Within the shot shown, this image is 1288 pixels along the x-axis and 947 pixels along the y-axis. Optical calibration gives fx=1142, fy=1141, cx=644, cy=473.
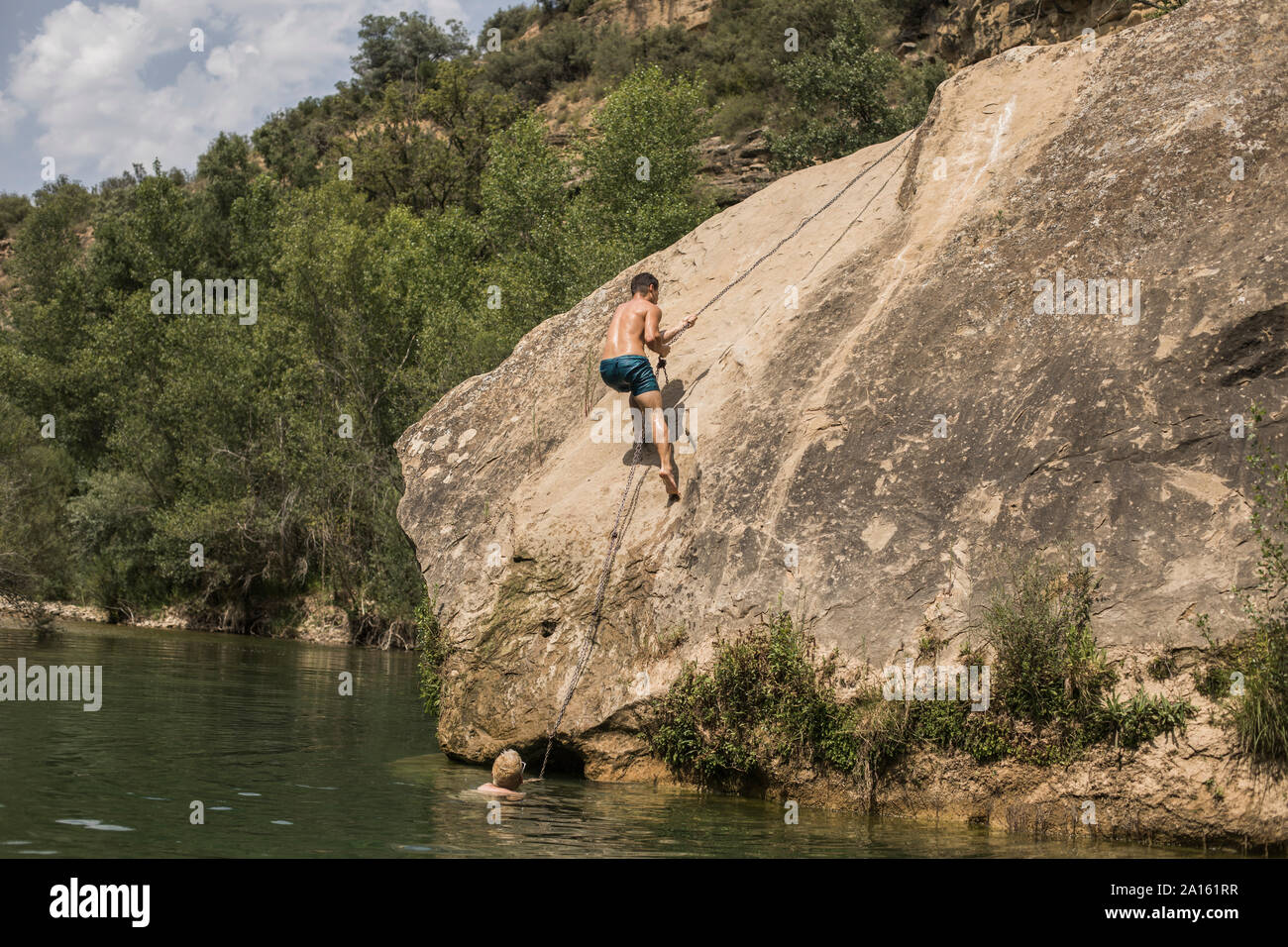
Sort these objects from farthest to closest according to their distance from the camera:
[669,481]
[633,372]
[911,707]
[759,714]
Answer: [633,372] < [669,481] < [759,714] < [911,707]

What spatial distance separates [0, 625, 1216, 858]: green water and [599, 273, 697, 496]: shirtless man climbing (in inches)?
147

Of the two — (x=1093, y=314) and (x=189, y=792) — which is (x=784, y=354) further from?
(x=189, y=792)

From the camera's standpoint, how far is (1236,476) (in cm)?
910

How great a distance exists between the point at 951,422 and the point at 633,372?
3372mm

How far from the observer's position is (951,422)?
414 inches

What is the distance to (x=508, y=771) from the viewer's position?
9953mm

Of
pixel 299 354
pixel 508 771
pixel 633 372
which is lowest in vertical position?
pixel 508 771

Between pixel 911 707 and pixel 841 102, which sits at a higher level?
pixel 841 102

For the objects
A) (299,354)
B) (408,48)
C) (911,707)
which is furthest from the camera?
(408,48)

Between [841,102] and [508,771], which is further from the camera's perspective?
[841,102]

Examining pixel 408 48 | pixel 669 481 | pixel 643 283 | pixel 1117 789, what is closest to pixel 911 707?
pixel 1117 789

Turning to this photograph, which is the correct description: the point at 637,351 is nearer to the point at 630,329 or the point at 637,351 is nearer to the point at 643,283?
the point at 630,329

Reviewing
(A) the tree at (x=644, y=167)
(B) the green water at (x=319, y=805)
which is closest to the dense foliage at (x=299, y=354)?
(A) the tree at (x=644, y=167)

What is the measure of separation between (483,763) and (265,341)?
29445 mm
